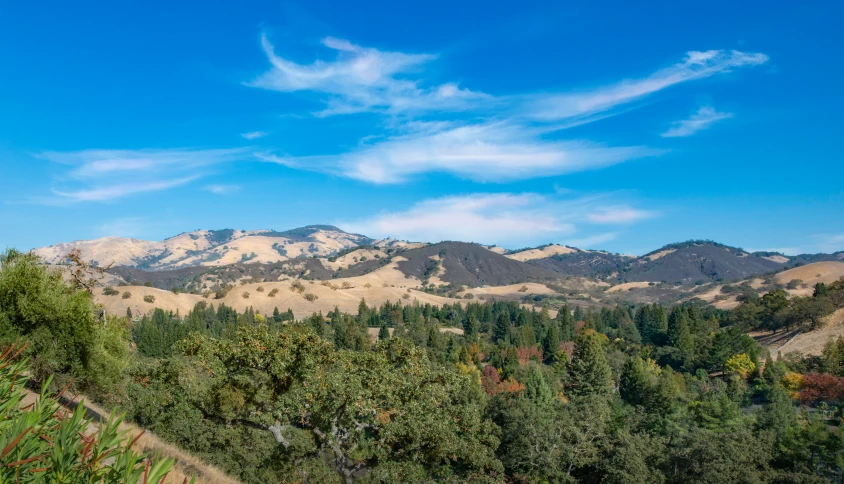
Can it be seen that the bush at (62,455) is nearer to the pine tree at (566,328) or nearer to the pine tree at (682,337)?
→ the pine tree at (682,337)

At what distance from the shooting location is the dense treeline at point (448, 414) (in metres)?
20.6

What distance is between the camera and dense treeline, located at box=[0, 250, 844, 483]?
20625mm

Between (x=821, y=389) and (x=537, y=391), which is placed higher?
(x=537, y=391)

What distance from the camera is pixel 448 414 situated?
22.3 meters

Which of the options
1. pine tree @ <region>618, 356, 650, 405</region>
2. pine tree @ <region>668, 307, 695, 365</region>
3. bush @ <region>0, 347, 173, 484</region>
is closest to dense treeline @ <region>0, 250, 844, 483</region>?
pine tree @ <region>618, 356, 650, 405</region>

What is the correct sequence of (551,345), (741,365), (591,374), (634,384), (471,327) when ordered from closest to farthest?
(634,384), (591,374), (741,365), (551,345), (471,327)

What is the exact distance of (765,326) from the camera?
119125 millimetres

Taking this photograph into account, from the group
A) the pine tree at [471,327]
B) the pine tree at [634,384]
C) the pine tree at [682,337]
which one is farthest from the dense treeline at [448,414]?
the pine tree at [471,327]

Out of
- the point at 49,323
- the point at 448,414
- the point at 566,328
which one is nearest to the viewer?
the point at 448,414

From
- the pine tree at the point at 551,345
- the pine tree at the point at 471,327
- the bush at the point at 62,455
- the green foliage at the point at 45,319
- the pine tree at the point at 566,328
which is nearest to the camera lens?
the bush at the point at 62,455

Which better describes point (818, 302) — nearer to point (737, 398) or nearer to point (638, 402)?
point (737, 398)

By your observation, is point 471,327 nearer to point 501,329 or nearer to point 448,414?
point 501,329

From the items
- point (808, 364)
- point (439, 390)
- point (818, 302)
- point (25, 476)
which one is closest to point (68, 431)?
point (25, 476)

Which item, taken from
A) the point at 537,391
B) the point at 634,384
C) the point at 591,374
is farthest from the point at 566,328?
the point at 537,391
